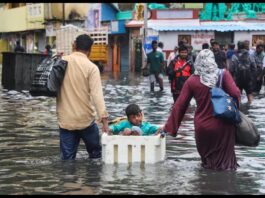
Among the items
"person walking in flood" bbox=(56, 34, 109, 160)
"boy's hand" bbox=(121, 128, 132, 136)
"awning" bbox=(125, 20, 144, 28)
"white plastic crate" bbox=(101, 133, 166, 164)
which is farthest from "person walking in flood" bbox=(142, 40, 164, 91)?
"awning" bbox=(125, 20, 144, 28)

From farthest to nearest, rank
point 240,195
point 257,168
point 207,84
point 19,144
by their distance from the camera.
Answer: point 19,144, point 257,168, point 207,84, point 240,195

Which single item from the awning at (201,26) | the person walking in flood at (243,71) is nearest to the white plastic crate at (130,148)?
the person walking in flood at (243,71)

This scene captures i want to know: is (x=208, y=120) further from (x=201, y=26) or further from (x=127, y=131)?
(x=201, y=26)

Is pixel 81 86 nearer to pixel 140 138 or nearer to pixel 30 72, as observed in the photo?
pixel 140 138

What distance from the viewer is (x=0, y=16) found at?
69.2m

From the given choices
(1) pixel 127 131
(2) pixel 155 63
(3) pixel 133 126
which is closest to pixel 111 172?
(1) pixel 127 131

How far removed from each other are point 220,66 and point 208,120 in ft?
36.7

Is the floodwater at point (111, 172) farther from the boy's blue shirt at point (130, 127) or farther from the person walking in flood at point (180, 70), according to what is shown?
the person walking in flood at point (180, 70)

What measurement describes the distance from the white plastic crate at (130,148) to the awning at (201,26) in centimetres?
3118

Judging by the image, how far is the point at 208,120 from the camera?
8.42 meters

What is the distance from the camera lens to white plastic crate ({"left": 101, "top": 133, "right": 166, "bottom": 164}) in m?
8.94

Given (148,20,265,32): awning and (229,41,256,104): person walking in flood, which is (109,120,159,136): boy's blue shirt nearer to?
(229,41,256,104): person walking in flood

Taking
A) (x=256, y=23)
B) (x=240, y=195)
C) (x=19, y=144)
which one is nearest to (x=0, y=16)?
(x=256, y=23)

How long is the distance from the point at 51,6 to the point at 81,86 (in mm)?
43273
